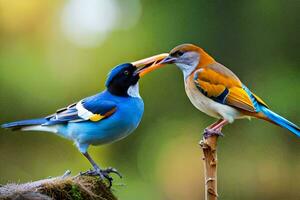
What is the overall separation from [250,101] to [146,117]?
13.1 feet

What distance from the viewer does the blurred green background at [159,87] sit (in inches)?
292

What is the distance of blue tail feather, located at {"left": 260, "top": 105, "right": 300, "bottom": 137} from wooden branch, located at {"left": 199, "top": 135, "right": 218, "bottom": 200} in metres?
0.58

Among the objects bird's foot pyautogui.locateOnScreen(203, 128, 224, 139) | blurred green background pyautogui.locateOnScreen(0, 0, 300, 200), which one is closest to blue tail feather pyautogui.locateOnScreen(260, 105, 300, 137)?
bird's foot pyautogui.locateOnScreen(203, 128, 224, 139)

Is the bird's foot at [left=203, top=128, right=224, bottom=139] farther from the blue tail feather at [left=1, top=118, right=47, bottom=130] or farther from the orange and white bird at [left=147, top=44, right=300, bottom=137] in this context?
the blue tail feather at [left=1, top=118, right=47, bottom=130]

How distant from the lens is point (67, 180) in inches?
134

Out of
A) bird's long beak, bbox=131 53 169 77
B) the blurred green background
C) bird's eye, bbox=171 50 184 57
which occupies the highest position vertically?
bird's eye, bbox=171 50 184 57

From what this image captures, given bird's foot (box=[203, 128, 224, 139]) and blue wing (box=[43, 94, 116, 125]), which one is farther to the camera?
blue wing (box=[43, 94, 116, 125])

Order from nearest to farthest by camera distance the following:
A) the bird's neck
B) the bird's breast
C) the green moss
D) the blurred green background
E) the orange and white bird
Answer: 1. the green moss
2. the bird's breast
3. the orange and white bird
4. the bird's neck
5. the blurred green background

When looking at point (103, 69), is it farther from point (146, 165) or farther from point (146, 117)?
point (146, 165)

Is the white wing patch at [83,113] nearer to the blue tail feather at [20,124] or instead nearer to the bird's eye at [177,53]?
the blue tail feather at [20,124]

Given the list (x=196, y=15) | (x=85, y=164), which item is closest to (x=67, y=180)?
(x=85, y=164)

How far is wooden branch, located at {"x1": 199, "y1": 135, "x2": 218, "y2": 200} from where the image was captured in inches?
126

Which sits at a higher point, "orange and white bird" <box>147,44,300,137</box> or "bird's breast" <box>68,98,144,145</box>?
"orange and white bird" <box>147,44,300,137</box>

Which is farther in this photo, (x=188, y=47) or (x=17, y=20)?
(x=17, y=20)
